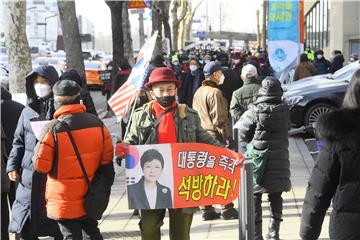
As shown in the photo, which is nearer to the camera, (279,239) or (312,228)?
(312,228)

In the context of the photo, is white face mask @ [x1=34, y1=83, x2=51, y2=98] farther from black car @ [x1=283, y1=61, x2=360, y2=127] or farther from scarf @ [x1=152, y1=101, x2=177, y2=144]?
black car @ [x1=283, y1=61, x2=360, y2=127]

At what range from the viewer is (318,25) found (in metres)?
43.4

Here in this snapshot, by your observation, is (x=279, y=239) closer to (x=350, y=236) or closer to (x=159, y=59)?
(x=350, y=236)

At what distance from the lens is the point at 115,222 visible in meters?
7.70

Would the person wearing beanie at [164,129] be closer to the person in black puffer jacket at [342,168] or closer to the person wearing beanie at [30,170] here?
the person wearing beanie at [30,170]

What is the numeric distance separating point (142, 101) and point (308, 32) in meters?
44.5

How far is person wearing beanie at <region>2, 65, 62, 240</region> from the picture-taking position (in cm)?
550

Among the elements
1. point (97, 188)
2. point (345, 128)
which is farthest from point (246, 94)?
point (345, 128)

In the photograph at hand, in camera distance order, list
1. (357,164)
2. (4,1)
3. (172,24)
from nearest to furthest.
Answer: (357,164), (4,1), (172,24)

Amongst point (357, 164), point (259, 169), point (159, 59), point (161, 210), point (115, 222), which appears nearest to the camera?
point (357, 164)

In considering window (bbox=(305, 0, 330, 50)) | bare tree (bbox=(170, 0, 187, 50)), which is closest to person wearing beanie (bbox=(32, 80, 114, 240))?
window (bbox=(305, 0, 330, 50))

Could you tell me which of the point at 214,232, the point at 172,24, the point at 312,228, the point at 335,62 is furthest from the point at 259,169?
the point at 172,24

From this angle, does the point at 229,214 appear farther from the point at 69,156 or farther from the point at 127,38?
the point at 127,38

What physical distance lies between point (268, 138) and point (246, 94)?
1.87 meters
